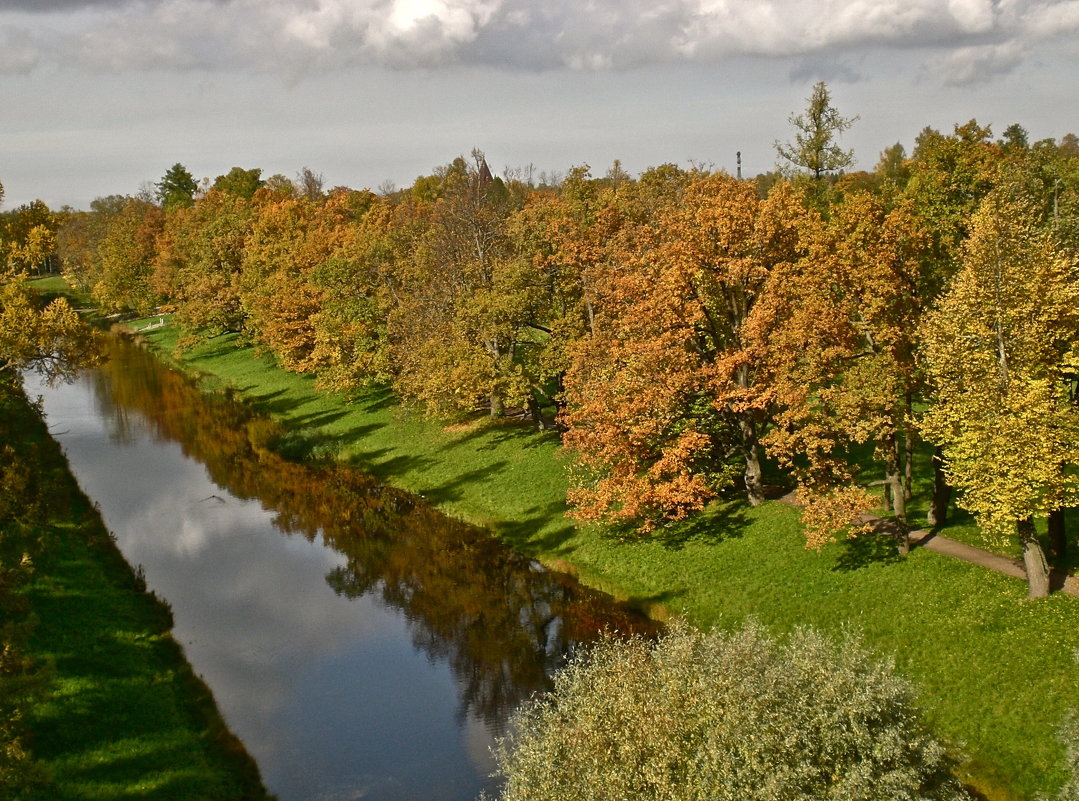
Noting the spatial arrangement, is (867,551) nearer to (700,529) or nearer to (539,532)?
(700,529)

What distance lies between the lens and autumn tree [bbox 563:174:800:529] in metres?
34.3

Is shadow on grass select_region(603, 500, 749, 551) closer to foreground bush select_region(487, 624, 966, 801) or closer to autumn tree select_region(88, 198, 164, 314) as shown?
foreground bush select_region(487, 624, 966, 801)

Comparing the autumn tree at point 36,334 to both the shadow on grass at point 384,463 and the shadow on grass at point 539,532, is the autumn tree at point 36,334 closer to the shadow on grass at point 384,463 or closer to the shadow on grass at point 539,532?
the shadow on grass at point 539,532

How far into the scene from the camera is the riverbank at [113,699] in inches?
917

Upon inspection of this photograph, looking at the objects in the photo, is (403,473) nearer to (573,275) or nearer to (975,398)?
(573,275)

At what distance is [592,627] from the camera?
32.3 metres

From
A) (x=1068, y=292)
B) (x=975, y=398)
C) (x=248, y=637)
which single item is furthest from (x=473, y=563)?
(x=1068, y=292)

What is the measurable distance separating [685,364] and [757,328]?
326 centimetres

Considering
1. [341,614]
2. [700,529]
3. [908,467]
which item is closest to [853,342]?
[908,467]

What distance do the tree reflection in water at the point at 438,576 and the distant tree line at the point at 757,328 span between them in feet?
14.0

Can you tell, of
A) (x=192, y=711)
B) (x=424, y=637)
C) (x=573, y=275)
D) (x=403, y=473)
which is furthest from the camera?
(x=403, y=473)

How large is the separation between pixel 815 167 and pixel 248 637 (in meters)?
42.8

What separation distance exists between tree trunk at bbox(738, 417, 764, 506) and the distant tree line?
93 mm

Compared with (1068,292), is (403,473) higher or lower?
lower
